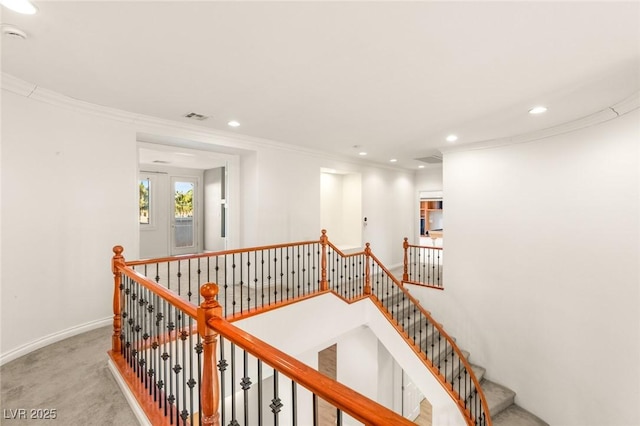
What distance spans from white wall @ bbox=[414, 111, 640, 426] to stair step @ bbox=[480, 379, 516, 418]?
0.46ft

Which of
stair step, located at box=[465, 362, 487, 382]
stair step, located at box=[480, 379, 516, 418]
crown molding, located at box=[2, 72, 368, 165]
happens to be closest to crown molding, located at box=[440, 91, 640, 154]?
crown molding, located at box=[2, 72, 368, 165]

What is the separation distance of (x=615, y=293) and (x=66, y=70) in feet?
21.3

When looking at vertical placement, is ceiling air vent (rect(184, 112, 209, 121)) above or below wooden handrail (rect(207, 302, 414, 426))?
above

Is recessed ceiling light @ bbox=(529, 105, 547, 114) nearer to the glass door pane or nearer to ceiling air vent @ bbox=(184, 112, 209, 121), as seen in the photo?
ceiling air vent @ bbox=(184, 112, 209, 121)

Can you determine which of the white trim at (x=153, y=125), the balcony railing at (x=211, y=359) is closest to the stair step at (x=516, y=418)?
the balcony railing at (x=211, y=359)

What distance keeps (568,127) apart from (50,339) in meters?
7.04

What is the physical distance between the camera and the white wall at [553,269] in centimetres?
364

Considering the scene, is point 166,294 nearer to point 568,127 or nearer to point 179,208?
point 568,127

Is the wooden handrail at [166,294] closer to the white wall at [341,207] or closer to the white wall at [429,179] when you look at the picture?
the white wall at [341,207]

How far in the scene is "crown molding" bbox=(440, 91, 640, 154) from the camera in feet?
11.3

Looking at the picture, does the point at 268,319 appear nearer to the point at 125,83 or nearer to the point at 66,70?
the point at 125,83

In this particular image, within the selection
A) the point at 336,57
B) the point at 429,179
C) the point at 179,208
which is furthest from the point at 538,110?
the point at 179,208

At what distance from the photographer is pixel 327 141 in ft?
17.8

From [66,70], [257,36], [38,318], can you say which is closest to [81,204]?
[38,318]
